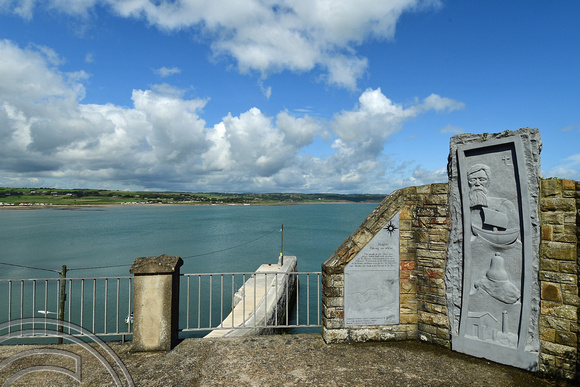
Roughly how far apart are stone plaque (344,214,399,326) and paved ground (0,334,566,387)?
1.55 feet

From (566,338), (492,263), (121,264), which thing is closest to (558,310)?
(566,338)

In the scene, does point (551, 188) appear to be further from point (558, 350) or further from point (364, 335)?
point (364, 335)

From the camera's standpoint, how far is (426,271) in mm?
5148

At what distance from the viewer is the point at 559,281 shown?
13.9 ft

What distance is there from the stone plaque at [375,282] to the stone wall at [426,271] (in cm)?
9

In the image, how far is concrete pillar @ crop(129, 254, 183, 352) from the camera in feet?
15.8

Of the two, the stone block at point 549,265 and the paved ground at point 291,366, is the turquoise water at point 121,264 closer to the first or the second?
the paved ground at point 291,366

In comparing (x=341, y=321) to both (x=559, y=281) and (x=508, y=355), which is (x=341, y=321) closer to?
(x=508, y=355)

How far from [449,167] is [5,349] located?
26.4 ft

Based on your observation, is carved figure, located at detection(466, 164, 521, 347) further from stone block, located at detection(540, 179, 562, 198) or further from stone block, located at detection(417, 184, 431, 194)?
stone block, located at detection(417, 184, 431, 194)

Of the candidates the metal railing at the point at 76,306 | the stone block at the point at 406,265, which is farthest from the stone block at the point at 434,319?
the metal railing at the point at 76,306

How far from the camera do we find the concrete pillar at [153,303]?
4.81 m

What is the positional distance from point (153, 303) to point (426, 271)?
4642 millimetres

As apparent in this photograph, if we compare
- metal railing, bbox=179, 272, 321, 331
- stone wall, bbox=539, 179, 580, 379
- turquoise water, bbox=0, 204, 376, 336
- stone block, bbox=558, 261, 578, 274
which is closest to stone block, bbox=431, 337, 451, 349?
stone wall, bbox=539, 179, 580, 379
